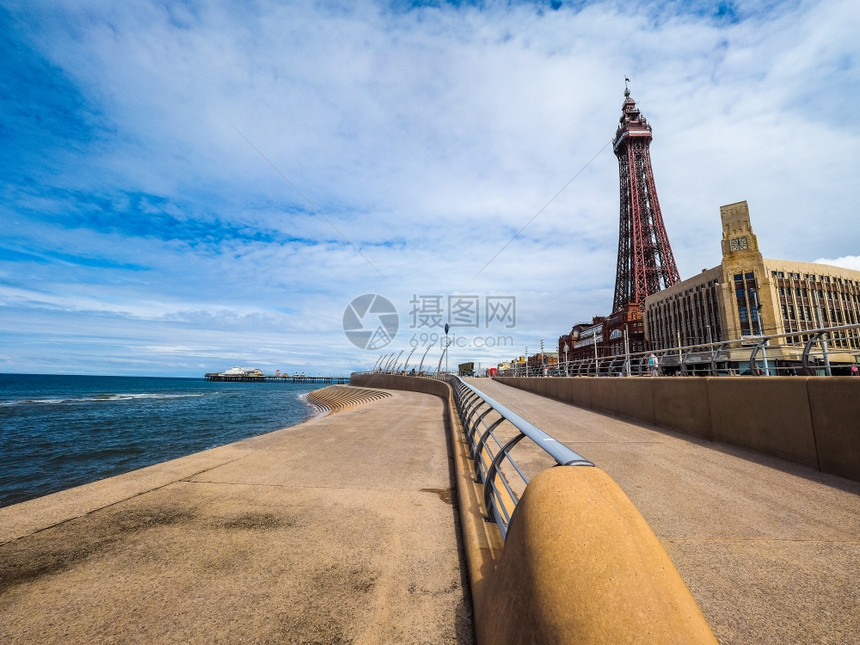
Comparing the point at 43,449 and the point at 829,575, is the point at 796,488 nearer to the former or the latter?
the point at 829,575

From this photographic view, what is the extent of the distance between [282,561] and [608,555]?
273 centimetres

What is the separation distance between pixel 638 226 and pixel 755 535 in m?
107

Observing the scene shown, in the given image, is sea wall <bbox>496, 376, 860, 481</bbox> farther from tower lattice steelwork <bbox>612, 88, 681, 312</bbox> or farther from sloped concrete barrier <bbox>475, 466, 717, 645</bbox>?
tower lattice steelwork <bbox>612, 88, 681, 312</bbox>

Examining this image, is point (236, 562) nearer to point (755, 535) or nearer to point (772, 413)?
point (755, 535)

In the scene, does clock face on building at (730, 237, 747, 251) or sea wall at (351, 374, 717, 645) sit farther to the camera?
clock face on building at (730, 237, 747, 251)

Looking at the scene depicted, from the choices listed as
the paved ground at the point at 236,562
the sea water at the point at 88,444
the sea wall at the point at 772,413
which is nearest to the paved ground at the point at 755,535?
the sea wall at the point at 772,413

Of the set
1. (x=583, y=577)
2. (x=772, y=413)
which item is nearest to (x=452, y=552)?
(x=583, y=577)

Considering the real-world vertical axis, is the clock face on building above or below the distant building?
above

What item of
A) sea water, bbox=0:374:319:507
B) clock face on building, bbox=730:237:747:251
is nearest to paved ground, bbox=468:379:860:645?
sea water, bbox=0:374:319:507

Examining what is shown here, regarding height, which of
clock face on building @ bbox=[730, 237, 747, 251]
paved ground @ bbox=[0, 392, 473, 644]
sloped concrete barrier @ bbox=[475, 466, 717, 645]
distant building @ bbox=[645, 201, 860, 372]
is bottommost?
paved ground @ bbox=[0, 392, 473, 644]

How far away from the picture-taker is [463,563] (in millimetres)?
3414

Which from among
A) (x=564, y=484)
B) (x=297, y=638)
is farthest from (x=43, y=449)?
(x=564, y=484)

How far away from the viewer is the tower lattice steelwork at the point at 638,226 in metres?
94.9

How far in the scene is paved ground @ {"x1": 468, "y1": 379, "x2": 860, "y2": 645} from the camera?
2.45 m
